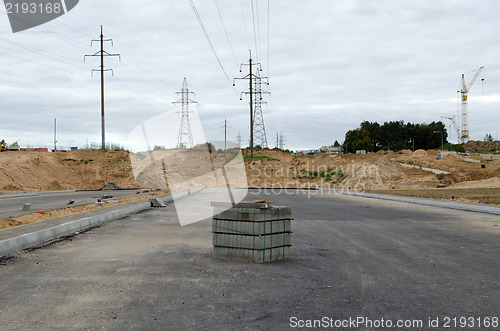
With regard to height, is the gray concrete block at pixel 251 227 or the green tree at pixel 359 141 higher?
the green tree at pixel 359 141

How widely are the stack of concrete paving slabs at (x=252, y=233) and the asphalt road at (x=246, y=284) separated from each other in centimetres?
30

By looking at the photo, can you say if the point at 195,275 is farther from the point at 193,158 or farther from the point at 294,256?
the point at 193,158

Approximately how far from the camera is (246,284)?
249 inches

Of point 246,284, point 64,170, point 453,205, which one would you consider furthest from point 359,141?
point 246,284

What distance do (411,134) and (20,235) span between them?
142126 mm

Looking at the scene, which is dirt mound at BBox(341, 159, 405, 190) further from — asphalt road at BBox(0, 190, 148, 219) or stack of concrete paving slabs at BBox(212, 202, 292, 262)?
stack of concrete paving slabs at BBox(212, 202, 292, 262)

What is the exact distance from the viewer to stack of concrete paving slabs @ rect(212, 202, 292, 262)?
7.78 m

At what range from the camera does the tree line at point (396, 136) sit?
425 feet

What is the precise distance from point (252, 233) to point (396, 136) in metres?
140

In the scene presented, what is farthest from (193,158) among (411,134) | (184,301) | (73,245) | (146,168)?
(411,134)

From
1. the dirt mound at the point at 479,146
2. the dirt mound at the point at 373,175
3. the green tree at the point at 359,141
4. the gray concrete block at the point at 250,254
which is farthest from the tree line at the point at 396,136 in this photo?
the gray concrete block at the point at 250,254

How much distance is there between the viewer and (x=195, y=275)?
6.88 meters

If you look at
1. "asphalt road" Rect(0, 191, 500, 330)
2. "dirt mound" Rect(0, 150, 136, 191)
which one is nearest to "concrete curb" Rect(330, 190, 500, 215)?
"asphalt road" Rect(0, 191, 500, 330)

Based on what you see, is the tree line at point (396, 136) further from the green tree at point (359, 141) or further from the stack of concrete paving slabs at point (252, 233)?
the stack of concrete paving slabs at point (252, 233)
